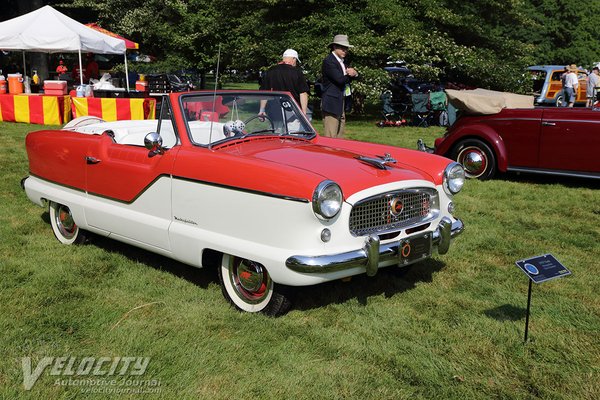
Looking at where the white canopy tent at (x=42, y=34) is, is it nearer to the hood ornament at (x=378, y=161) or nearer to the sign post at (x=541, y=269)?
the hood ornament at (x=378, y=161)

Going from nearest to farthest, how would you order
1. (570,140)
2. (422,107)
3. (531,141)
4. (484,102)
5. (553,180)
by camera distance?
(570,140), (531,141), (484,102), (553,180), (422,107)

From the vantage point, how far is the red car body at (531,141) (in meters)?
7.70

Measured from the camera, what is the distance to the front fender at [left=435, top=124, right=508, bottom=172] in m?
8.26

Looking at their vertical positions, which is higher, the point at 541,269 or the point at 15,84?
the point at 15,84

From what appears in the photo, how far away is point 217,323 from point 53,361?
101cm

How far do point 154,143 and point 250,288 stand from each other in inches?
49.7

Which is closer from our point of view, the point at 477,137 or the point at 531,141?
the point at 531,141

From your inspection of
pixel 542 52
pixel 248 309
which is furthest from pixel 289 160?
pixel 542 52

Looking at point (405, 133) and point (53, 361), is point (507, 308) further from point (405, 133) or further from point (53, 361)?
point (405, 133)

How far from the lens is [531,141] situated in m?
8.03

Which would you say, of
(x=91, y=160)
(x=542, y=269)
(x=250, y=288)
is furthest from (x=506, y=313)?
(x=91, y=160)

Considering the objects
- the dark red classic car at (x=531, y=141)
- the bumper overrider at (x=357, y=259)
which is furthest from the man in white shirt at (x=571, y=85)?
the bumper overrider at (x=357, y=259)

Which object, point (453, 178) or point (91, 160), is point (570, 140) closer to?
point (453, 178)

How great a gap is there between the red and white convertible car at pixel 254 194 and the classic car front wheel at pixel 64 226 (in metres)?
0.04
